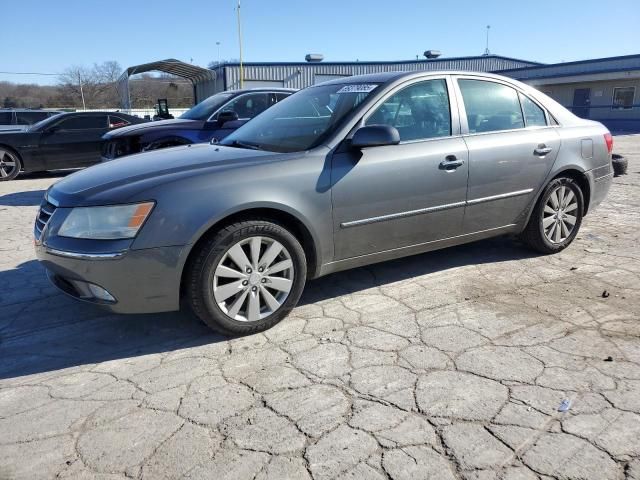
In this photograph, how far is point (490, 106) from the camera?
4.30m

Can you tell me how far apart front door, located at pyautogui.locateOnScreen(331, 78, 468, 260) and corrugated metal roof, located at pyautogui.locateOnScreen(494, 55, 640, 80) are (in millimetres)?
28177

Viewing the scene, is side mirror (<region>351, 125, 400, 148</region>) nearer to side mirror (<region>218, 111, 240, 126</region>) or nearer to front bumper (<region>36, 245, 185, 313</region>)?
front bumper (<region>36, 245, 185, 313</region>)

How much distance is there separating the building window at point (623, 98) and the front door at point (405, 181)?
94.6 feet

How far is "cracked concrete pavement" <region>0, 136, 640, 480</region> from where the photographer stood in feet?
6.96

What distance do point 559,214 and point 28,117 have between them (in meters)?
14.4

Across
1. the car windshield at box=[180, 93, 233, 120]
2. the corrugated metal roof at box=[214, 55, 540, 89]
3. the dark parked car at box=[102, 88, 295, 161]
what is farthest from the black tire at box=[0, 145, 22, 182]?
the corrugated metal roof at box=[214, 55, 540, 89]

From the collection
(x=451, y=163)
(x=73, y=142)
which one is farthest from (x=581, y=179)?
(x=73, y=142)

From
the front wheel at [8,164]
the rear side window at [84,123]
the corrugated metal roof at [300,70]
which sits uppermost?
the corrugated metal roof at [300,70]

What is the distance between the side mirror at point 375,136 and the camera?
338 centimetres

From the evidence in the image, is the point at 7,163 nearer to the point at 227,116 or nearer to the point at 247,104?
the point at 247,104

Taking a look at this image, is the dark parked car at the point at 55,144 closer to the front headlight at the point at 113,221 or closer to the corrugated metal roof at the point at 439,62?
the front headlight at the point at 113,221

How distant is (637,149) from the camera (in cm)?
1538

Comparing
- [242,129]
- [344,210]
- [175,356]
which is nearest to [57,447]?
[175,356]

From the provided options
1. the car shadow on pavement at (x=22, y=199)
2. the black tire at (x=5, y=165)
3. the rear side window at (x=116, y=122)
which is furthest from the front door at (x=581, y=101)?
the car shadow on pavement at (x=22, y=199)
